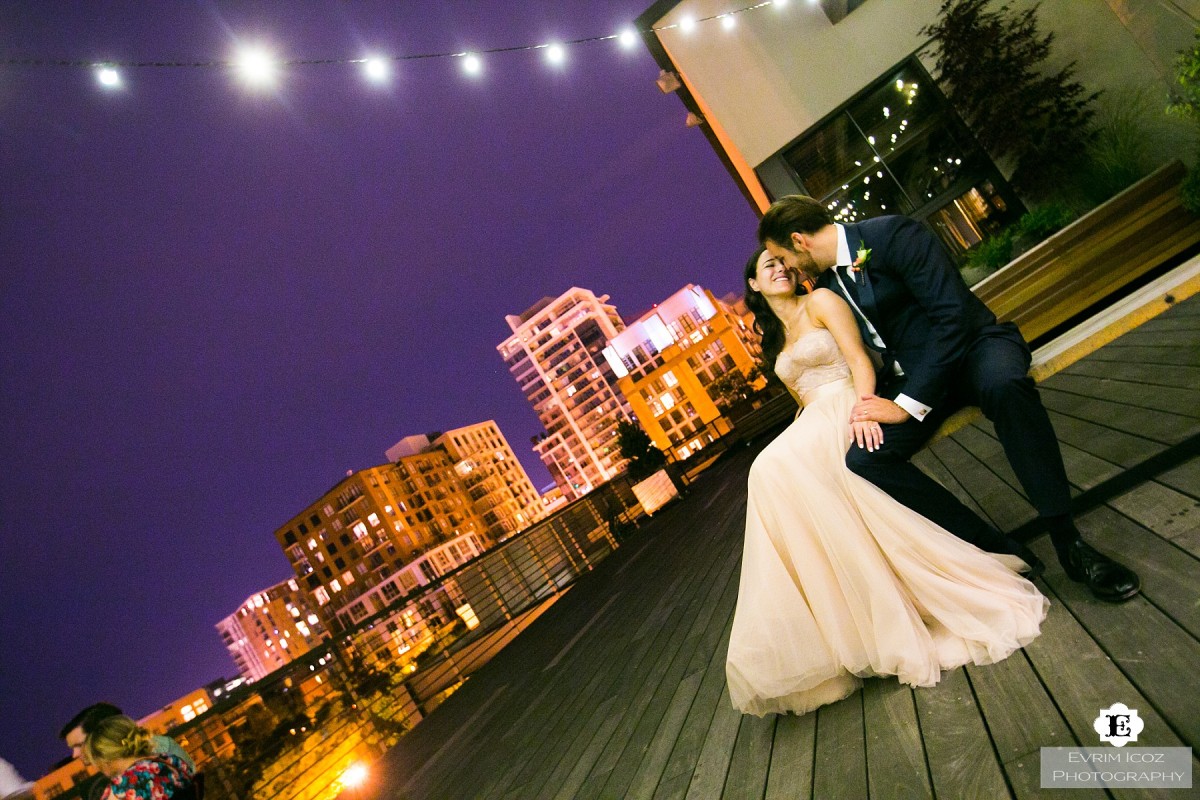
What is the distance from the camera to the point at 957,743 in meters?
1.35

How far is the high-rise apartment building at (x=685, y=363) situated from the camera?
66312 millimetres

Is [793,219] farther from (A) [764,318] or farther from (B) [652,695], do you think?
(B) [652,695]

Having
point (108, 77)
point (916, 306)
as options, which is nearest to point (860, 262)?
point (916, 306)

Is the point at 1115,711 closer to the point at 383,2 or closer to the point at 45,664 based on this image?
the point at 383,2

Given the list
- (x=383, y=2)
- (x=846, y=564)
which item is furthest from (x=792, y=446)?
(x=383, y=2)

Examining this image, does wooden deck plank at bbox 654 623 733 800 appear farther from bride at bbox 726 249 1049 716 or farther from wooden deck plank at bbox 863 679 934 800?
wooden deck plank at bbox 863 679 934 800

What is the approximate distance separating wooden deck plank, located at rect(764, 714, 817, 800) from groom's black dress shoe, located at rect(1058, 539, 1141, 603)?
858mm

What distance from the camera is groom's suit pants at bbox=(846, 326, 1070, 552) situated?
1688 millimetres

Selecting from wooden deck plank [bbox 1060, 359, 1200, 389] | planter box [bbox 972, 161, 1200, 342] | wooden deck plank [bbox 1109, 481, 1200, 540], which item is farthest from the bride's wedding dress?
planter box [bbox 972, 161, 1200, 342]

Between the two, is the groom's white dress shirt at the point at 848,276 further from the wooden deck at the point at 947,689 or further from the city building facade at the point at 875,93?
the city building facade at the point at 875,93

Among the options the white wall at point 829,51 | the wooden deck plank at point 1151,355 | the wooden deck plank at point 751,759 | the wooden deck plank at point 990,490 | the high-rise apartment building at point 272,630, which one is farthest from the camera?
the high-rise apartment building at point 272,630

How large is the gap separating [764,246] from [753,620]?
4.54ft

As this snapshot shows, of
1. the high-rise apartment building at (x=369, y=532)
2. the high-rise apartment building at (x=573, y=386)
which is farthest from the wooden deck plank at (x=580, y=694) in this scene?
the high-rise apartment building at (x=573, y=386)

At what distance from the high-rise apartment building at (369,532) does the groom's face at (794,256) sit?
7157 cm
